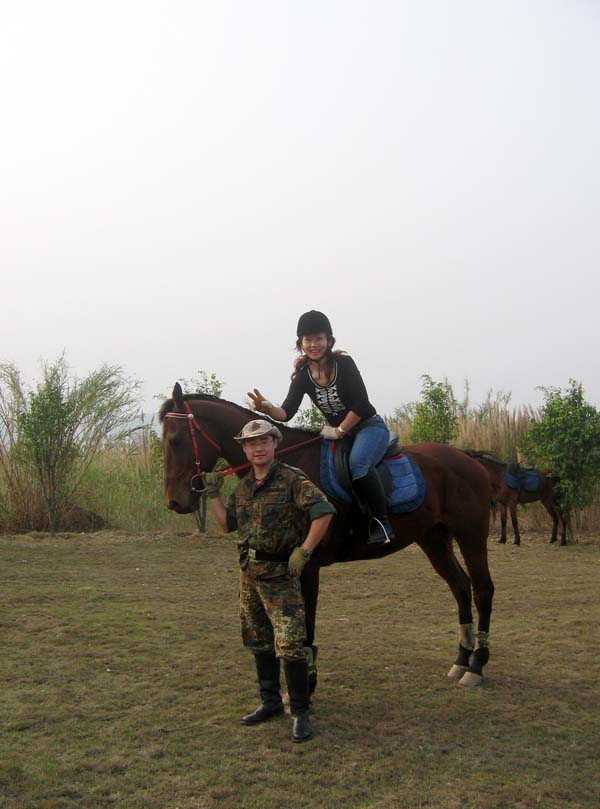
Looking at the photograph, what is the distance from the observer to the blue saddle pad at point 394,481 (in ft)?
16.2

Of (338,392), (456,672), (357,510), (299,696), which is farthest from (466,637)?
(338,392)

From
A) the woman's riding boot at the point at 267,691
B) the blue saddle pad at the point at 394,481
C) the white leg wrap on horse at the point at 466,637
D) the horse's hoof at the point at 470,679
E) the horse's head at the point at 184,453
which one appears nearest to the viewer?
the woman's riding boot at the point at 267,691

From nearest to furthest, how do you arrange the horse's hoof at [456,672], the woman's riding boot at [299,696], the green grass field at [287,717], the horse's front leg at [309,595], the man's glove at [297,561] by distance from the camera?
the green grass field at [287,717] → the man's glove at [297,561] → the woman's riding boot at [299,696] → the horse's front leg at [309,595] → the horse's hoof at [456,672]

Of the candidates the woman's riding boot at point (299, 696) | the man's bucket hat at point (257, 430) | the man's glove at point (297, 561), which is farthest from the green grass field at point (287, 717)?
the man's bucket hat at point (257, 430)

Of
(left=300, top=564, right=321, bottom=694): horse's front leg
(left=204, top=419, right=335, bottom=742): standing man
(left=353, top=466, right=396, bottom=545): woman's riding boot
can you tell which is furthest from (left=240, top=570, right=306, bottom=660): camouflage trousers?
(left=353, top=466, right=396, bottom=545): woman's riding boot

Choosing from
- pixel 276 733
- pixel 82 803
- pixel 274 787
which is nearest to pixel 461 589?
pixel 276 733

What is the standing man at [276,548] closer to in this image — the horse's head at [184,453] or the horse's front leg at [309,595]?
the horse's front leg at [309,595]

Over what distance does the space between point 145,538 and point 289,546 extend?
10.8 meters

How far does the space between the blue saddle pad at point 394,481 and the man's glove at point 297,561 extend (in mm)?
866

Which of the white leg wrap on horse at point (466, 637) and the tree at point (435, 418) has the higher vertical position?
the tree at point (435, 418)

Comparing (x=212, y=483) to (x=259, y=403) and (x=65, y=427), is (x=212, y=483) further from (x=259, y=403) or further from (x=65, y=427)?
(x=65, y=427)

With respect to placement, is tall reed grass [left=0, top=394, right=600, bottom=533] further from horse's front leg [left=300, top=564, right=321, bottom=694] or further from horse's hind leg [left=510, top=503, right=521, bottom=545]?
horse's front leg [left=300, top=564, right=321, bottom=694]

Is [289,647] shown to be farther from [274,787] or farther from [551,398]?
[551,398]

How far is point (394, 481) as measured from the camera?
17.2 feet
